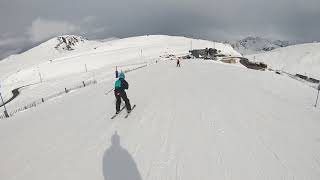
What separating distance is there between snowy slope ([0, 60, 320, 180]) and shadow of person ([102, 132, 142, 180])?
3 centimetres

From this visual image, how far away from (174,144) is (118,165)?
6.90ft

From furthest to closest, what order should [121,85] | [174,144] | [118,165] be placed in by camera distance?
[121,85] < [174,144] < [118,165]

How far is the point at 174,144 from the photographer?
9.30 meters

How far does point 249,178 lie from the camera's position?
7047 millimetres

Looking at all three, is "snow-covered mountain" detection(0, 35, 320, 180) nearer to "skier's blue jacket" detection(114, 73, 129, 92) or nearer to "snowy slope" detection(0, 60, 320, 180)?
"snowy slope" detection(0, 60, 320, 180)

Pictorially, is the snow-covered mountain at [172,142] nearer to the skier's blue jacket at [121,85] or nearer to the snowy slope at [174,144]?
the snowy slope at [174,144]

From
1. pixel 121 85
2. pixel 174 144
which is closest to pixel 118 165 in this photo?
pixel 174 144

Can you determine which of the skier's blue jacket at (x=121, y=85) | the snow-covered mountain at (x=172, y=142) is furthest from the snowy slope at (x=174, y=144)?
the skier's blue jacket at (x=121, y=85)

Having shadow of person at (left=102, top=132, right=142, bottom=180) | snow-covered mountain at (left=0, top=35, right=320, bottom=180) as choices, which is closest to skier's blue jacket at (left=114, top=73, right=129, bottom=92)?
snow-covered mountain at (left=0, top=35, right=320, bottom=180)

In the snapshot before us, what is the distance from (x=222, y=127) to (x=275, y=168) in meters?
3.33

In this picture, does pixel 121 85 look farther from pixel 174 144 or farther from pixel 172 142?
pixel 174 144

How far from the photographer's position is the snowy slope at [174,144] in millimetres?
7688

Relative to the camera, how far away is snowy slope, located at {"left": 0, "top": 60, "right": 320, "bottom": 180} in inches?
303

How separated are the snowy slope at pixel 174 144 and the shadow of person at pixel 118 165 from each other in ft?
0.10
